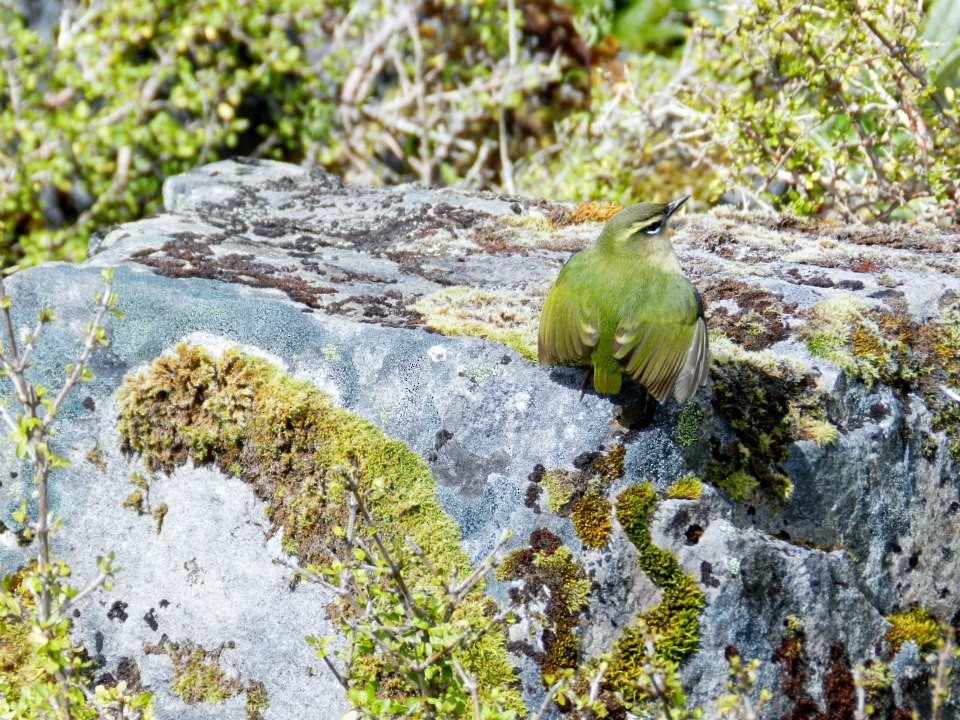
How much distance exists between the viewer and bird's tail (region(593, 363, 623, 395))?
379 centimetres

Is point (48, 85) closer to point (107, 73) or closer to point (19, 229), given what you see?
point (107, 73)

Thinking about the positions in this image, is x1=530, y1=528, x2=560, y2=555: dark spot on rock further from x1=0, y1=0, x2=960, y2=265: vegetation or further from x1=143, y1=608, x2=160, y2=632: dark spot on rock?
x1=0, y1=0, x2=960, y2=265: vegetation

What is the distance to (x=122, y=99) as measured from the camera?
942 centimetres

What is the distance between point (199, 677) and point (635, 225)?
2415 millimetres

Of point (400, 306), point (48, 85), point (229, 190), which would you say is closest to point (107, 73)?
point (48, 85)

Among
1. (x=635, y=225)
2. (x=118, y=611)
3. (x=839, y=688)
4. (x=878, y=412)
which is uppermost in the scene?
(x=635, y=225)

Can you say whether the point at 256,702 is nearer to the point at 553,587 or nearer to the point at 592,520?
the point at 553,587

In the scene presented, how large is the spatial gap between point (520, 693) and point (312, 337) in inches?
60.9

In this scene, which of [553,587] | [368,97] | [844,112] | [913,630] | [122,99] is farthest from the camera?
[368,97]

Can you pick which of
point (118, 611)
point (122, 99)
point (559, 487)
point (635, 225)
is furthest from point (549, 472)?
point (122, 99)

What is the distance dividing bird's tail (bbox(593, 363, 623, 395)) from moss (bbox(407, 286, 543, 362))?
1.03 ft

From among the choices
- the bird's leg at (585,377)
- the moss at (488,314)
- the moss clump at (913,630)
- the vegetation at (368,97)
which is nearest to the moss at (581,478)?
the bird's leg at (585,377)

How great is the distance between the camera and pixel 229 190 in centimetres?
637

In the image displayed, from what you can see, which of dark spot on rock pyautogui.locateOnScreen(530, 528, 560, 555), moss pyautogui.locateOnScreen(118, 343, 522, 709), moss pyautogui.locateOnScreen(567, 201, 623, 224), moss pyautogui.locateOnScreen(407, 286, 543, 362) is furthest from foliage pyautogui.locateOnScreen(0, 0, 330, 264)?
dark spot on rock pyautogui.locateOnScreen(530, 528, 560, 555)
